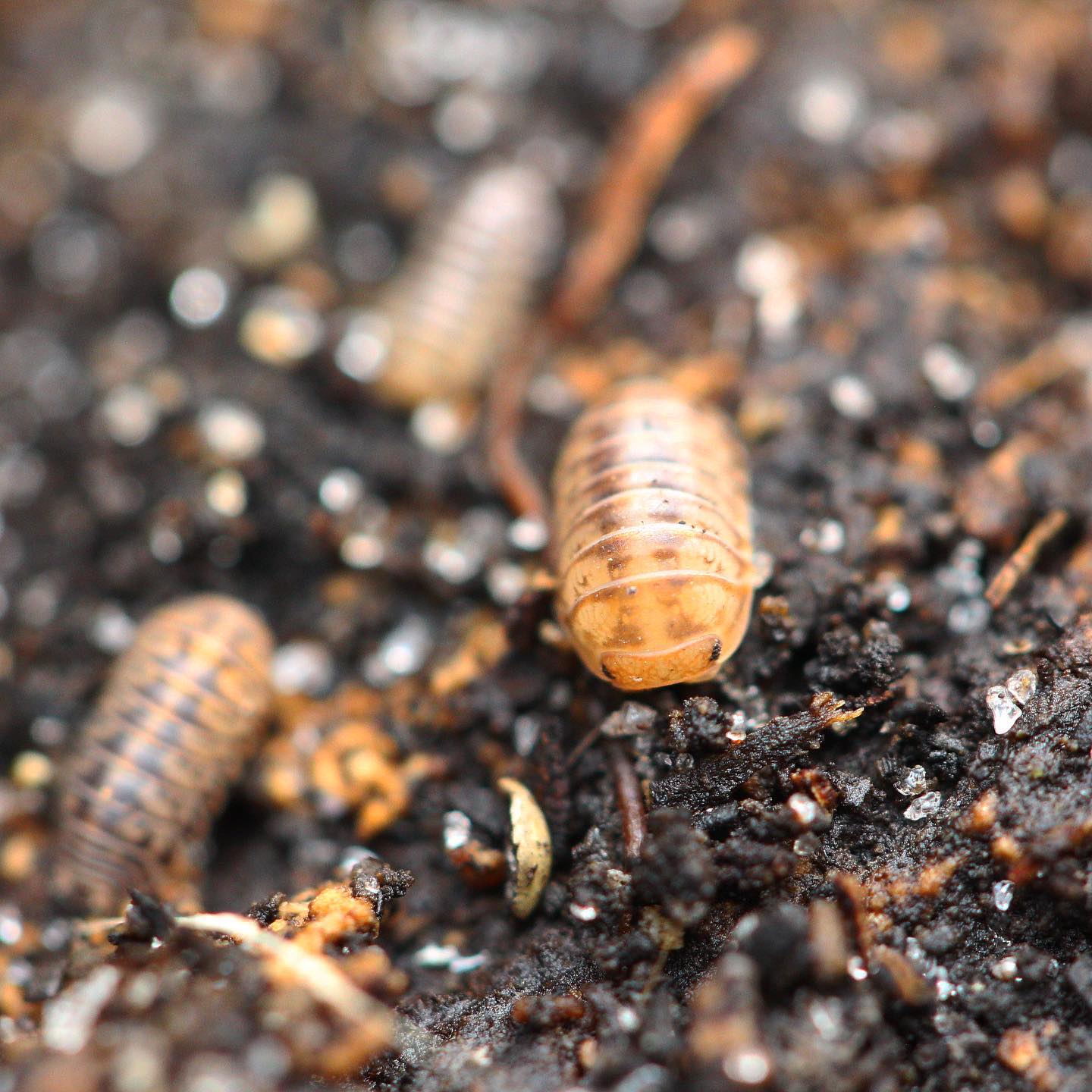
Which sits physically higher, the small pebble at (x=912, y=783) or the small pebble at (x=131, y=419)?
the small pebble at (x=131, y=419)

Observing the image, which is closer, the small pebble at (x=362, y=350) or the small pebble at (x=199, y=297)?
the small pebble at (x=362, y=350)

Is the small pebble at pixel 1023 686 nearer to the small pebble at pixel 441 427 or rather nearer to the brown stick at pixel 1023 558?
the brown stick at pixel 1023 558

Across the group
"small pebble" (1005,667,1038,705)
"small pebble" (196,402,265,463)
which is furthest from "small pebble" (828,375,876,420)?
"small pebble" (196,402,265,463)

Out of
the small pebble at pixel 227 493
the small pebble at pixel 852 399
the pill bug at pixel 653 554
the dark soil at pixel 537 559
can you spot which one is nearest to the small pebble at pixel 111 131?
the dark soil at pixel 537 559

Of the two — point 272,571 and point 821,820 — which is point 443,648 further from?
point 821,820

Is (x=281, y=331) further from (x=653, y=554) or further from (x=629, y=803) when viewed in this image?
(x=629, y=803)

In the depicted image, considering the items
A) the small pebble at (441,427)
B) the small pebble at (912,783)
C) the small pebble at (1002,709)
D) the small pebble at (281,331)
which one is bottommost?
the small pebble at (912,783)
